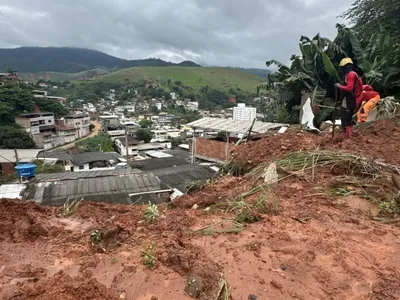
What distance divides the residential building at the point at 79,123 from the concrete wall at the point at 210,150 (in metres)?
35.4

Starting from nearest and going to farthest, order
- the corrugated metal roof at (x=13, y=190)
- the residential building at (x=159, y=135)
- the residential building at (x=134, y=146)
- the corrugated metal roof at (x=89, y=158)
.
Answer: the corrugated metal roof at (x=13, y=190)
the corrugated metal roof at (x=89, y=158)
the residential building at (x=134, y=146)
the residential building at (x=159, y=135)

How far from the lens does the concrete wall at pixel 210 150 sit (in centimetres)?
1241

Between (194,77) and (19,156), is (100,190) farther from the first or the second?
(194,77)

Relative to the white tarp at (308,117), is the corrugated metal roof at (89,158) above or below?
below

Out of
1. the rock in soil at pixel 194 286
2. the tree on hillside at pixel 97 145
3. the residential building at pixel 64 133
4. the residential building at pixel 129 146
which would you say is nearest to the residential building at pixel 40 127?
the residential building at pixel 64 133

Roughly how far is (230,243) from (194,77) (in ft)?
377

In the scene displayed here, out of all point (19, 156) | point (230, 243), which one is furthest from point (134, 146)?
point (230, 243)

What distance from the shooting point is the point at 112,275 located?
218cm

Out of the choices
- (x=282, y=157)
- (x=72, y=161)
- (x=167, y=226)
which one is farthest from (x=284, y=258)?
(x=72, y=161)

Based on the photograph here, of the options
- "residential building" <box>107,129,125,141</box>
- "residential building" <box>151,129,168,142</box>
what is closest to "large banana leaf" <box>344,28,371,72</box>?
"residential building" <box>107,129,125,141</box>

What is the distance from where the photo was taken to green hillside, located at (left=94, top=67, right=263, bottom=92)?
103 m

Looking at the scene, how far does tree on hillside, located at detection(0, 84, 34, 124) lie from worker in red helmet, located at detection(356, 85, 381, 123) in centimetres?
3825

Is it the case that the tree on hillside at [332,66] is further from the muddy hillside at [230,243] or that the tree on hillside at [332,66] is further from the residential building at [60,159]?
the residential building at [60,159]

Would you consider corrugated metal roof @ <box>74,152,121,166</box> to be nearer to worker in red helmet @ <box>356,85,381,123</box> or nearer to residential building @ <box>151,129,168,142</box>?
residential building @ <box>151,129,168,142</box>
